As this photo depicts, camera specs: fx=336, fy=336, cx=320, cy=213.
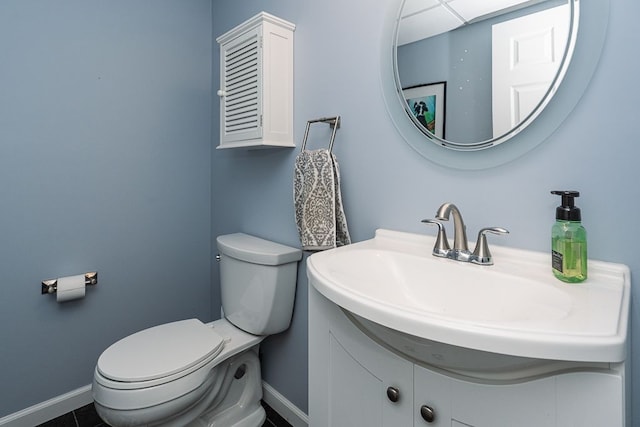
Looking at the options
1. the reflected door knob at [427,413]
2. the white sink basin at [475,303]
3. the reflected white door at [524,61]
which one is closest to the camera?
the white sink basin at [475,303]

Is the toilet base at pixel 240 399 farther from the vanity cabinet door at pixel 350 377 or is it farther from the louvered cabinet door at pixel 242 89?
the louvered cabinet door at pixel 242 89

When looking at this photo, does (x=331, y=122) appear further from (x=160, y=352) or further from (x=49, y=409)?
(x=49, y=409)

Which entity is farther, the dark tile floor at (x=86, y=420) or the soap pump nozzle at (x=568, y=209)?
the dark tile floor at (x=86, y=420)

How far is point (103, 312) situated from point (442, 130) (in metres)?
1.72

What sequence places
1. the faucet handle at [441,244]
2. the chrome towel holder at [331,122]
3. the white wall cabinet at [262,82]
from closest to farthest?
the faucet handle at [441,244], the chrome towel holder at [331,122], the white wall cabinet at [262,82]

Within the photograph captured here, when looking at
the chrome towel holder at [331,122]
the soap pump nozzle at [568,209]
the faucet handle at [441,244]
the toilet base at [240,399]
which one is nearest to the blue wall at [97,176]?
the toilet base at [240,399]

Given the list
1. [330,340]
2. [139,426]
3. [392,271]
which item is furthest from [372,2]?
[139,426]

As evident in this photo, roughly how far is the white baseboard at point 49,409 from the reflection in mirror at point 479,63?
1.89m

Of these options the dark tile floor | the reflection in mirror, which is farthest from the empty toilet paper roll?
the reflection in mirror

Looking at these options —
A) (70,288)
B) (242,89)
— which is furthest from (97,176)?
(242,89)

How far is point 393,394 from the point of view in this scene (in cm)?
71

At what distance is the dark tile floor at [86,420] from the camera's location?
149cm

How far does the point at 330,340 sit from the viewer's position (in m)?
0.87

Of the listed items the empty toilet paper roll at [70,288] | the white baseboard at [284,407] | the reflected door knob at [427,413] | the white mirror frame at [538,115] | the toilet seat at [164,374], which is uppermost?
the white mirror frame at [538,115]
